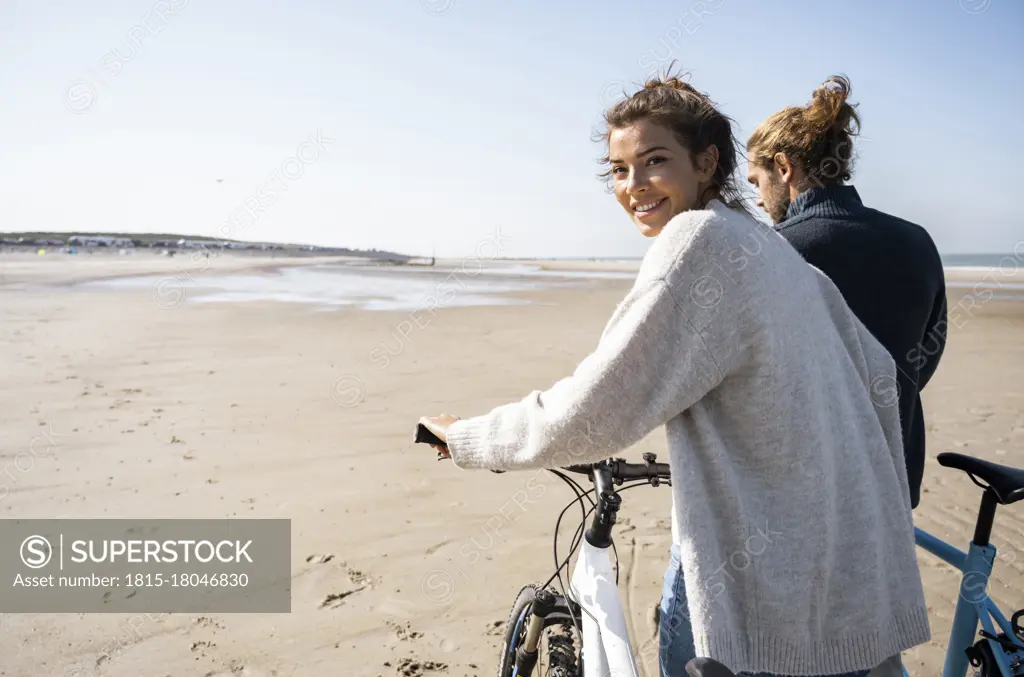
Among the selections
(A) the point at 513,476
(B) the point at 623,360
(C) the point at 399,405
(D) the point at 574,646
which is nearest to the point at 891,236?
(B) the point at 623,360

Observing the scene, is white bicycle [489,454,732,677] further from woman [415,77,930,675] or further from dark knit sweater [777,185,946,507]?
dark knit sweater [777,185,946,507]

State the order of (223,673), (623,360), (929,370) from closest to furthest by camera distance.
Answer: (623,360) < (929,370) < (223,673)

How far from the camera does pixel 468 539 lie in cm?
437

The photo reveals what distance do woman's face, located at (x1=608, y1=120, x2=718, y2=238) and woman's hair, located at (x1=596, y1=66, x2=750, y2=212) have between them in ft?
0.05

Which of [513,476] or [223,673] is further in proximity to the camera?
[513,476]

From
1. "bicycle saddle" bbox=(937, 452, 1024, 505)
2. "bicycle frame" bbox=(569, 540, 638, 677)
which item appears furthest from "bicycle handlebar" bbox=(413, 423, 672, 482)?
"bicycle saddle" bbox=(937, 452, 1024, 505)

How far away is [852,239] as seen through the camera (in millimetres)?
1757

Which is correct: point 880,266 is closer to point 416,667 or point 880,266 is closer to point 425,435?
point 425,435

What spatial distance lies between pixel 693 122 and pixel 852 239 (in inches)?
27.2

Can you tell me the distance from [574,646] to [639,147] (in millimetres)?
1843

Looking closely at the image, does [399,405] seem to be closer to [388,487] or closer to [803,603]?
[388,487]

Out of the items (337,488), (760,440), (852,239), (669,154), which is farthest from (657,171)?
(337,488)

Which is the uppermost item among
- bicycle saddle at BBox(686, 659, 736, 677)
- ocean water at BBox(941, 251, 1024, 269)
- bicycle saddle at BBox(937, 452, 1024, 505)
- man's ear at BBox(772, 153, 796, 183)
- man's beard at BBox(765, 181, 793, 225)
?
ocean water at BBox(941, 251, 1024, 269)

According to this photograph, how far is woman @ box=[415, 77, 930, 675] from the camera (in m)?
1.12
